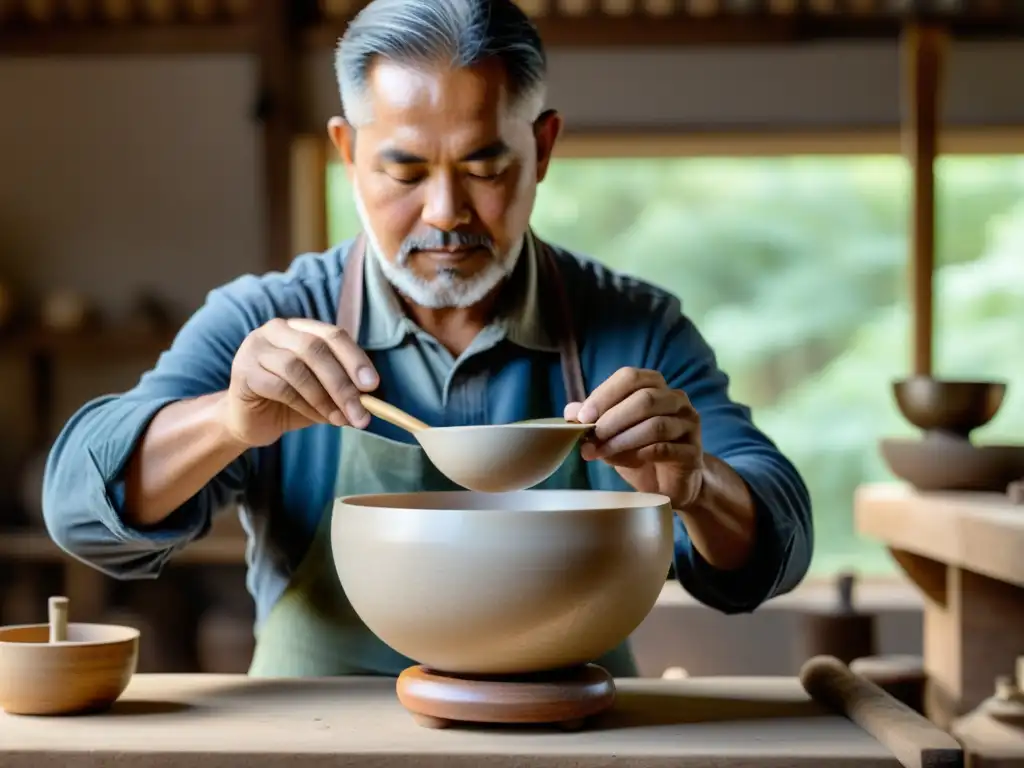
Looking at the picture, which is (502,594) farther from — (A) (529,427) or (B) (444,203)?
(B) (444,203)

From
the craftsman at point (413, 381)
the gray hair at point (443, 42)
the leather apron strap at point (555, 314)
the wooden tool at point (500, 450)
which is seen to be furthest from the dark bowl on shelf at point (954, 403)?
the wooden tool at point (500, 450)

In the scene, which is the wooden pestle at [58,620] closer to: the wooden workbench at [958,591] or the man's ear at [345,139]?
the man's ear at [345,139]

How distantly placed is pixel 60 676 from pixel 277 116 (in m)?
3.82

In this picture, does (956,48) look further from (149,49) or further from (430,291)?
(430,291)

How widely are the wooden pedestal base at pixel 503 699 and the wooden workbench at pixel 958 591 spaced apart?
3.87 feet

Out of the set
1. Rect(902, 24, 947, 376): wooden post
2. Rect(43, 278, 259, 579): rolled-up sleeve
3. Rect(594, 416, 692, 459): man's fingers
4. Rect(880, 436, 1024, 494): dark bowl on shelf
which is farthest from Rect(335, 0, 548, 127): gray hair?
Rect(902, 24, 947, 376): wooden post

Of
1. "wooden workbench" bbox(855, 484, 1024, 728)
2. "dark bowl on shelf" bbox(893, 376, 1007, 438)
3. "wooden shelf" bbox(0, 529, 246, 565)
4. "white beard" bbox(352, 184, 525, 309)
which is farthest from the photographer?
"wooden shelf" bbox(0, 529, 246, 565)

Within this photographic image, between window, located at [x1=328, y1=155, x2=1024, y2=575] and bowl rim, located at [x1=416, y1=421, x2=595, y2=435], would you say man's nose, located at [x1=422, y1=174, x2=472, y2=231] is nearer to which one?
bowl rim, located at [x1=416, y1=421, x2=595, y2=435]

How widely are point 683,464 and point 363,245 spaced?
71 centimetres

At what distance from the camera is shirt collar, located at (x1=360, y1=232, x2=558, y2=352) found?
6.39 feet

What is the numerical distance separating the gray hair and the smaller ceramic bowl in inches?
30.5

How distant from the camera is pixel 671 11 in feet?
16.1

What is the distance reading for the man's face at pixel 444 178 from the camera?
171cm

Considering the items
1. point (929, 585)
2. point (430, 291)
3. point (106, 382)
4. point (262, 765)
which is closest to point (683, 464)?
point (430, 291)
